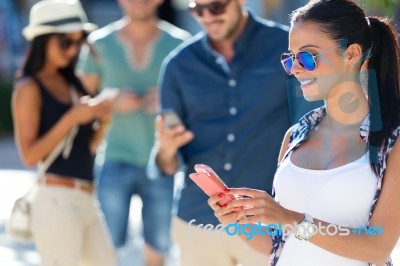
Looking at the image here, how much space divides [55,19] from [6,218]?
4920 millimetres

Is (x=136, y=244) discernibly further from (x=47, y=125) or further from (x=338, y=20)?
(x=338, y=20)

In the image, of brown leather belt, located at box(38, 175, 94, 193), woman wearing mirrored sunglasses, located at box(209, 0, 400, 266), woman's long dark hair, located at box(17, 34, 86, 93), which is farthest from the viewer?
Result: woman's long dark hair, located at box(17, 34, 86, 93)

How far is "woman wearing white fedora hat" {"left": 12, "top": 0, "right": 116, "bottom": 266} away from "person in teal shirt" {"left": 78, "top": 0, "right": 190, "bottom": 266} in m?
0.72

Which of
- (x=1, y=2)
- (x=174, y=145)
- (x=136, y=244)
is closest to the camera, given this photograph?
(x=174, y=145)

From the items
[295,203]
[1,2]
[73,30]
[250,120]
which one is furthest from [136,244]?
[1,2]

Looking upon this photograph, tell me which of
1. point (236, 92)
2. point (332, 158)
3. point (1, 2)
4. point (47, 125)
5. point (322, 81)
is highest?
point (322, 81)

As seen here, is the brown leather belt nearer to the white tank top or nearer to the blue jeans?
the blue jeans

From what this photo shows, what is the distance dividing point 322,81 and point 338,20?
19 cm

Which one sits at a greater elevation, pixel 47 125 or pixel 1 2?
pixel 47 125

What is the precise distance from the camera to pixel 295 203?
3035 mm

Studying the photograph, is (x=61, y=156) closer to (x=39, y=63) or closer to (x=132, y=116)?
(x=39, y=63)

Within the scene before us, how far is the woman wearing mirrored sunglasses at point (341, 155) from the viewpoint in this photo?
9.32 feet

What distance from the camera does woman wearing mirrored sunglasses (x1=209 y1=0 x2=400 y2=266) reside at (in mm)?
2840

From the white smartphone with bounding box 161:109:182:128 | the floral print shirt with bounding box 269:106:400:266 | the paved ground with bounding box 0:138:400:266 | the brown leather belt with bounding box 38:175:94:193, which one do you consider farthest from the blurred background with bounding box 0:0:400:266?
the floral print shirt with bounding box 269:106:400:266
